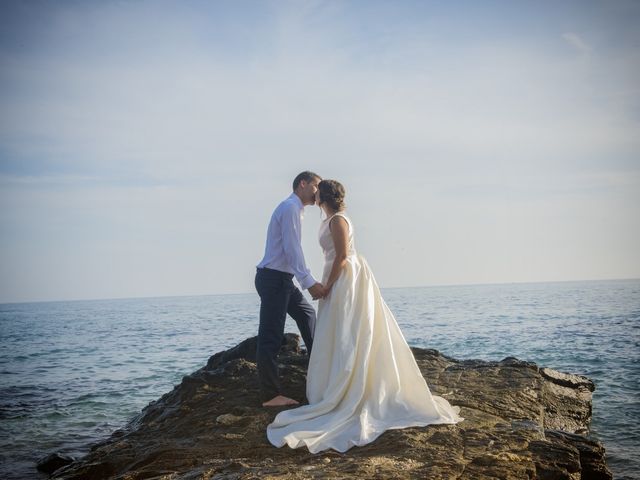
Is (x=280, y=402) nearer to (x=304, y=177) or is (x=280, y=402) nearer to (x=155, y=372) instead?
(x=304, y=177)

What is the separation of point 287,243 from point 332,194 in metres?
0.83

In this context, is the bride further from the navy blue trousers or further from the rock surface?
the navy blue trousers

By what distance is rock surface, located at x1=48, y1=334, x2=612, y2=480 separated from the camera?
14.6 feet

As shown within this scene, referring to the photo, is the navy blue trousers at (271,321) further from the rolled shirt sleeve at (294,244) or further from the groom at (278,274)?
the rolled shirt sleeve at (294,244)

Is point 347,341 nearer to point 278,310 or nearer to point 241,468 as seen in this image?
point 278,310

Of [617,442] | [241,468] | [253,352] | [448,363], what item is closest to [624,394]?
[617,442]

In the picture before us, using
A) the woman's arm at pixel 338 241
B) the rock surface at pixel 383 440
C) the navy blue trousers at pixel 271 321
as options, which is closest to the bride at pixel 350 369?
the woman's arm at pixel 338 241

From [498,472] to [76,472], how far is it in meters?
4.26

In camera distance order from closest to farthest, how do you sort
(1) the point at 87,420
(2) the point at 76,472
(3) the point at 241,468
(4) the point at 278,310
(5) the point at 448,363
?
(3) the point at 241,468, (2) the point at 76,472, (4) the point at 278,310, (5) the point at 448,363, (1) the point at 87,420

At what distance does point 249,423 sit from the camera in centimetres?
592

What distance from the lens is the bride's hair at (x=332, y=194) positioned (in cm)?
617

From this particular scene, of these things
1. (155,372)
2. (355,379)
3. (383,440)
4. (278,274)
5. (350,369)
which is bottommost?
(155,372)

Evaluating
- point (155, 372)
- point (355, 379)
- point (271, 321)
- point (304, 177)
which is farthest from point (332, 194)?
point (155, 372)

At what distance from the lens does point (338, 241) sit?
20.1 feet
